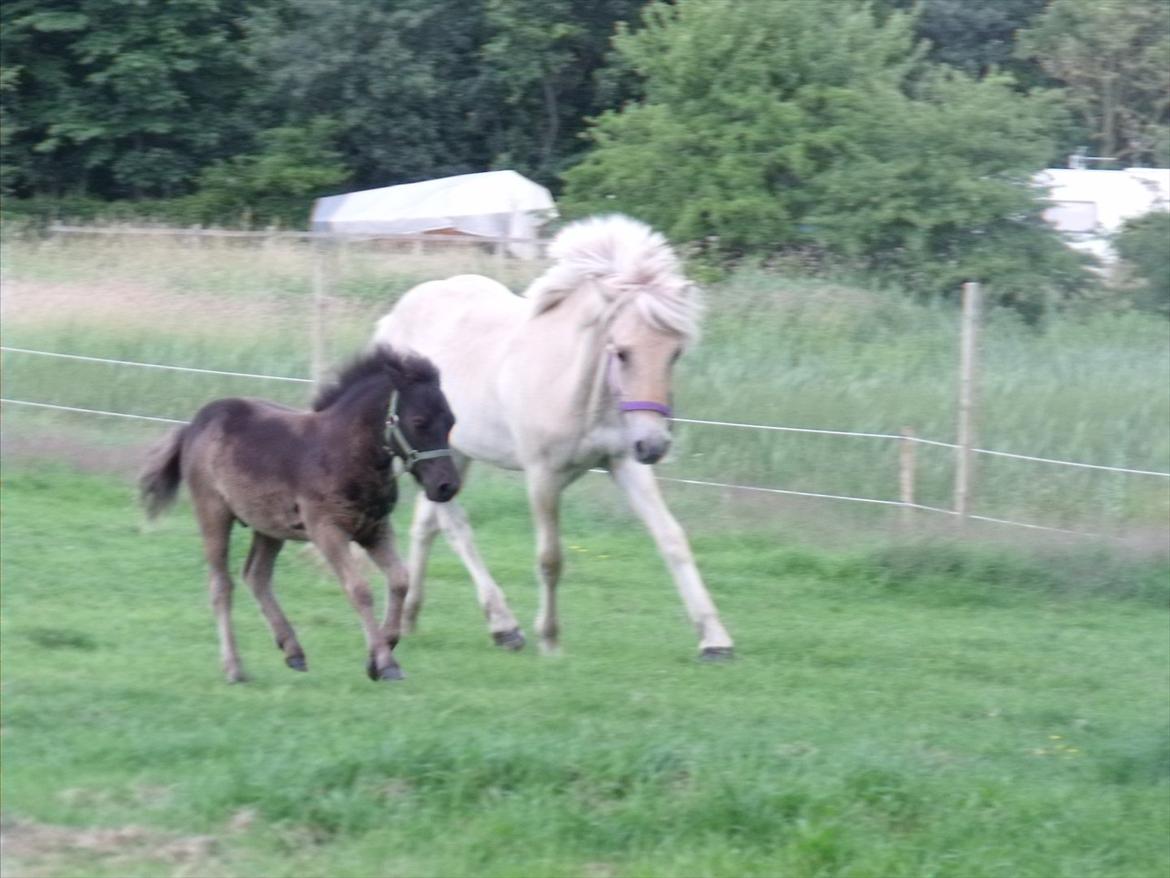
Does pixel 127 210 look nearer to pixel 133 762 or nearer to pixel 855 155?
pixel 855 155

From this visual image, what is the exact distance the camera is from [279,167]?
1259 inches

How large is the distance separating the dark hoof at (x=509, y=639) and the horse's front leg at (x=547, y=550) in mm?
145

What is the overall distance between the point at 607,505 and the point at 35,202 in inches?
905

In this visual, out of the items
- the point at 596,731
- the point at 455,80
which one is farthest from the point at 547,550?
the point at 455,80

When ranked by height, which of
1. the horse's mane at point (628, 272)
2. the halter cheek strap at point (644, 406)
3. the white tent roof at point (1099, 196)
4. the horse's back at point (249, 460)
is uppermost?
the white tent roof at point (1099, 196)

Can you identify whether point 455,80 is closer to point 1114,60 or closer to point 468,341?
point 1114,60

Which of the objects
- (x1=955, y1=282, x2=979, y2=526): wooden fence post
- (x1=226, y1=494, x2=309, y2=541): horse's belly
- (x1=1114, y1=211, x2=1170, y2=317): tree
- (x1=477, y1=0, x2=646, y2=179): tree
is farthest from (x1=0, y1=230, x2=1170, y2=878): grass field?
(x1=477, y1=0, x2=646, y2=179): tree

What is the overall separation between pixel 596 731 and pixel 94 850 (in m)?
2.07

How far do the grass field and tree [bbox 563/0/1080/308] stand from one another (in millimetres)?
4055

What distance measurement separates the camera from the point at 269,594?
7.61 m

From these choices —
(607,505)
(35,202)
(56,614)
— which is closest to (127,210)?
(35,202)

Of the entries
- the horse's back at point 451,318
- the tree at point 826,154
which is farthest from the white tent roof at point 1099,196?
the horse's back at point 451,318

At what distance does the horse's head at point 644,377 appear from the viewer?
7629mm

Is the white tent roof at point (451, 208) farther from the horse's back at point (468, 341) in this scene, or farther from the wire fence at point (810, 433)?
the horse's back at point (468, 341)
